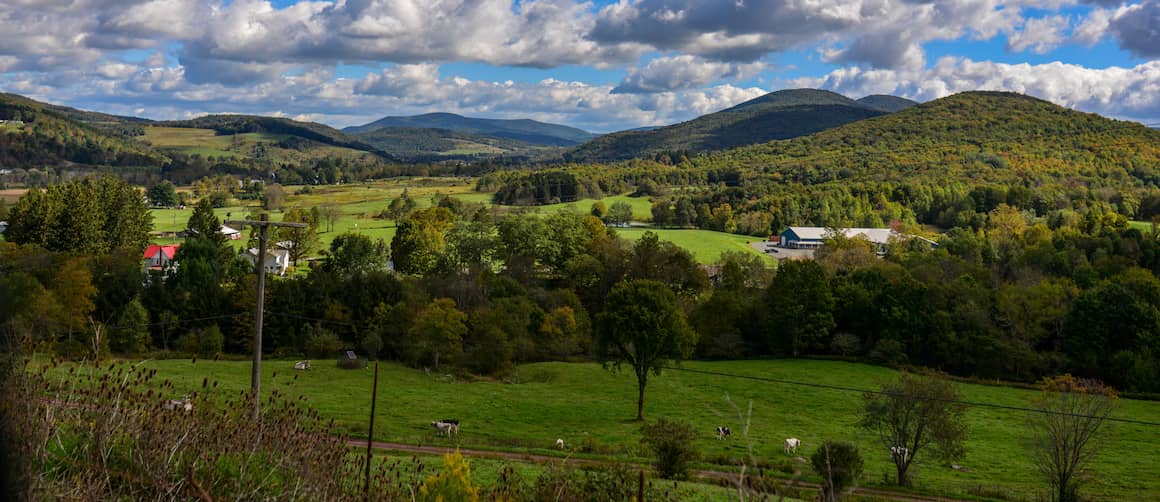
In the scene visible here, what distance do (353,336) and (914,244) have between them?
62.9 meters

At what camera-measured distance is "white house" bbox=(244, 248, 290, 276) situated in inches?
2749

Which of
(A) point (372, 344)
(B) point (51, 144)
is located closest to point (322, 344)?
(A) point (372, 344)

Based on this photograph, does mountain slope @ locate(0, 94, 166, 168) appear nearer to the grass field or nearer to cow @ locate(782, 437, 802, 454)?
the grass field

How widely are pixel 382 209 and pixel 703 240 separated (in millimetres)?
47751

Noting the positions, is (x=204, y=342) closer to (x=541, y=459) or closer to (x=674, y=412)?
(x=674, y=412)

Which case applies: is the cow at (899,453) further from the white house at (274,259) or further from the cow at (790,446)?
the white house at (274,259)

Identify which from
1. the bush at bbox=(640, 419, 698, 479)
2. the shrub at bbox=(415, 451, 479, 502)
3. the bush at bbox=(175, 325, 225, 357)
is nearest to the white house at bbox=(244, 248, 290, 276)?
the bush at bbox=(175, 325, 225, 357)

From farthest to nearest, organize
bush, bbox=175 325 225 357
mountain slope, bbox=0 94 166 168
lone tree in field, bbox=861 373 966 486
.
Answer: mountain slope, bbox=0 94 166 168
bush, bbox=175 325 225 357
lone tree in field, bbox=861 373 966 486

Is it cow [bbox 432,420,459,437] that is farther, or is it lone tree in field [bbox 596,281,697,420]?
lone tree in field [bbox 596,281,697,420]

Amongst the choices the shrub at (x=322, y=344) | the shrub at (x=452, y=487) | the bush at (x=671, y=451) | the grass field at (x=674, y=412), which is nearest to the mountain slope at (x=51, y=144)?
the shrub at (x=322, y=344)

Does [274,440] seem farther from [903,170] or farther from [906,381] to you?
Result: [903,170]

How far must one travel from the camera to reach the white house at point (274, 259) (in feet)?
229

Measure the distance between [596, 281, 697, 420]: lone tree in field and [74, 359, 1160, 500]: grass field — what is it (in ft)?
8.75

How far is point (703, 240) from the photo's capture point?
9388 cm
